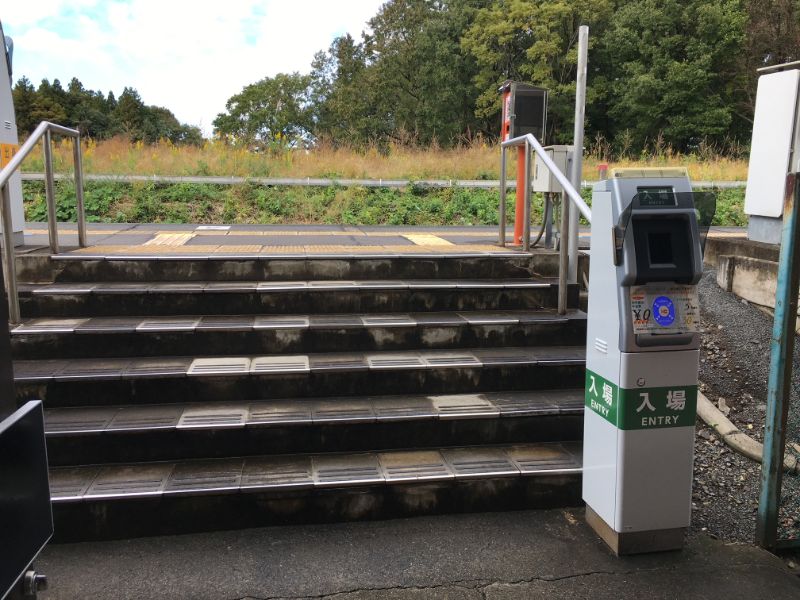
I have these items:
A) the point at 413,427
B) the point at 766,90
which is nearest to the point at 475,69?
the point at 766,90

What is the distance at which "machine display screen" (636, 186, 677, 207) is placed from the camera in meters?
2.92

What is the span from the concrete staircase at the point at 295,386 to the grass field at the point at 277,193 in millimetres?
4833

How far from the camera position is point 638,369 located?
9.68 feet

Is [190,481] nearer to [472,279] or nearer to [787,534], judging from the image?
[472,279]

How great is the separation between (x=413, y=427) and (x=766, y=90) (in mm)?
4120

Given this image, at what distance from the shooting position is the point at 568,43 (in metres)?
35.2

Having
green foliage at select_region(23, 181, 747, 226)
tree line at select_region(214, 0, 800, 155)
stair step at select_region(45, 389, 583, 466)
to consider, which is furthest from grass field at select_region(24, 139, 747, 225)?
tree line at select_region(214, 0, 800, 155)

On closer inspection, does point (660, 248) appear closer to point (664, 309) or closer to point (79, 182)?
point (664, 309)

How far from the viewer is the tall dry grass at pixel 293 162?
11.6m

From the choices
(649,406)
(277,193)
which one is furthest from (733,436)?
(277,193)

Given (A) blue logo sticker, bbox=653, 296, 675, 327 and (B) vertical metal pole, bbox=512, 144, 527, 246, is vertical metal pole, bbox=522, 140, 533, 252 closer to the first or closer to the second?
(B) vertical metal pole, bbox=512, 144, 527, 246

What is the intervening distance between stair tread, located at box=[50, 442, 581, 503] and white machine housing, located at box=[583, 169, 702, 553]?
1.75 ft

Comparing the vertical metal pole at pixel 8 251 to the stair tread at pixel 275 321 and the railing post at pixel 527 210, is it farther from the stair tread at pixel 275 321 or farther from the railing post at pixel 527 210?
the railing post at pixel 527 210

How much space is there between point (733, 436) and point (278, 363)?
2957 mm
